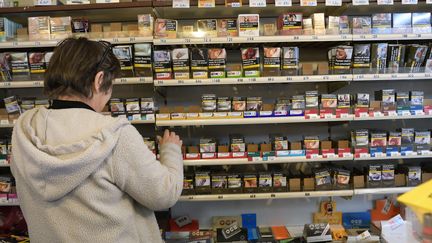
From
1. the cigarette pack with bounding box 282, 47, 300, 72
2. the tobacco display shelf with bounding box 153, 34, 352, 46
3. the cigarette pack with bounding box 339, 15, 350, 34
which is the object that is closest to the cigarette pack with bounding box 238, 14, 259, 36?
the tobacco display shelf with bounding box 153, 34, 352, 46

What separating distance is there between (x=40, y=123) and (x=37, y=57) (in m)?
1.59

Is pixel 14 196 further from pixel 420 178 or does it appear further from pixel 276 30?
pixel 420 178

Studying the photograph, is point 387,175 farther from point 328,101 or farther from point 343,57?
point 343,57

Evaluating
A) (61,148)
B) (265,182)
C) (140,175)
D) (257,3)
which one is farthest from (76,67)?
(265,182)

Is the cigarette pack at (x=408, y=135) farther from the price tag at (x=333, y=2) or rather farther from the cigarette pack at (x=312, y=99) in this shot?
the price tag at (x=333, y=2)

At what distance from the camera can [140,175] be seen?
3.97ft

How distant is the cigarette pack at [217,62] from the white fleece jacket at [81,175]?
4.56 ft

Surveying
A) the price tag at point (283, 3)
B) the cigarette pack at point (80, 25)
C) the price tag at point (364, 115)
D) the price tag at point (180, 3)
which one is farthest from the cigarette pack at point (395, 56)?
the cigarette pack at point (80, 25)

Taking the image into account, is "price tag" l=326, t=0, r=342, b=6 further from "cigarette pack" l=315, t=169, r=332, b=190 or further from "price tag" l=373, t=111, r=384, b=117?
"cigarette pack" l=315, t=169, r=332, b=190

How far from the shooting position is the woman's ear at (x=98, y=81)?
1295mm

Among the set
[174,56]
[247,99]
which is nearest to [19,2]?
[174,56]

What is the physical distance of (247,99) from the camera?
262 centimetres

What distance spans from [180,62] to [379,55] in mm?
1506

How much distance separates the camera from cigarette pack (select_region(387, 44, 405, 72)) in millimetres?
2605
